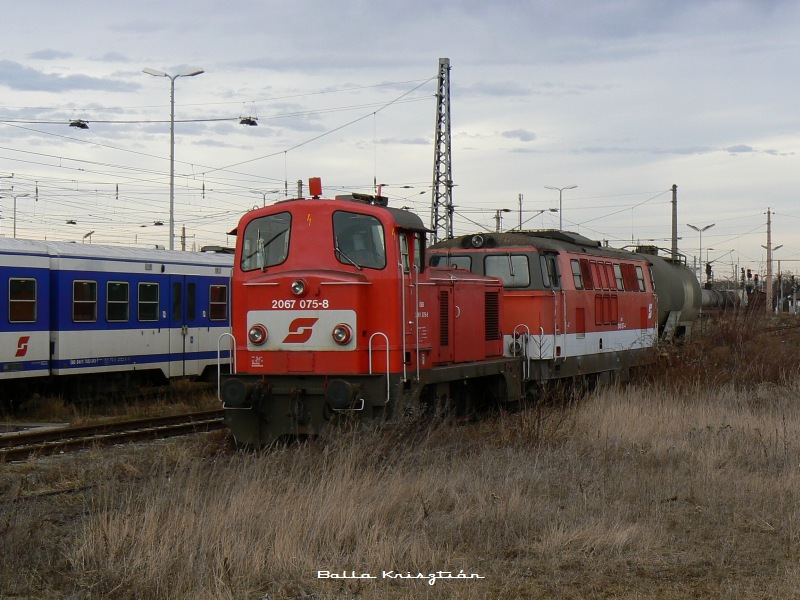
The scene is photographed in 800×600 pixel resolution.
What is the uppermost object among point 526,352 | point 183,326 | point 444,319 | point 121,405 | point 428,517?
point 444,319

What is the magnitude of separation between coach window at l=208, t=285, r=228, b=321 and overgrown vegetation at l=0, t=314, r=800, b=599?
8829 mm

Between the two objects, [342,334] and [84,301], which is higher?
[84,301]

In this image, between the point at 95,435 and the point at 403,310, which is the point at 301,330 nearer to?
the point at 403,310

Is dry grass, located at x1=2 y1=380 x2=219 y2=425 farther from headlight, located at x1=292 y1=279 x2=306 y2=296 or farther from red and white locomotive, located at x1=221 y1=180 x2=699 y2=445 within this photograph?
headlight, located at x1=292 y1=279 x2=306 y2=296

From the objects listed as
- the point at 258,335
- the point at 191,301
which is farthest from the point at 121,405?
the point at 258,335

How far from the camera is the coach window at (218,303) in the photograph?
20.8 metres

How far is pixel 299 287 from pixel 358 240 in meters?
0.88

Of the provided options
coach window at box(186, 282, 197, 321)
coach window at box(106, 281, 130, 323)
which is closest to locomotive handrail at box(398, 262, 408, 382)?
coach window at box(106, 281, 130, 323)

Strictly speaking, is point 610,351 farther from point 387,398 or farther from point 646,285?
point 387,398

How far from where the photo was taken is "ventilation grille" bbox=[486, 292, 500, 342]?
14375 mm

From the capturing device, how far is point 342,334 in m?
10.9

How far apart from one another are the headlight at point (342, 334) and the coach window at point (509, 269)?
17.2 feet

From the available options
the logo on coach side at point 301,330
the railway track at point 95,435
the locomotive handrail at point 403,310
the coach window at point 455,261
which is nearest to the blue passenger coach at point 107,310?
the railway track at point 95,435

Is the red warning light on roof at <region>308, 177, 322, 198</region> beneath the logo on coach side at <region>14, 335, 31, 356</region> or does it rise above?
above
